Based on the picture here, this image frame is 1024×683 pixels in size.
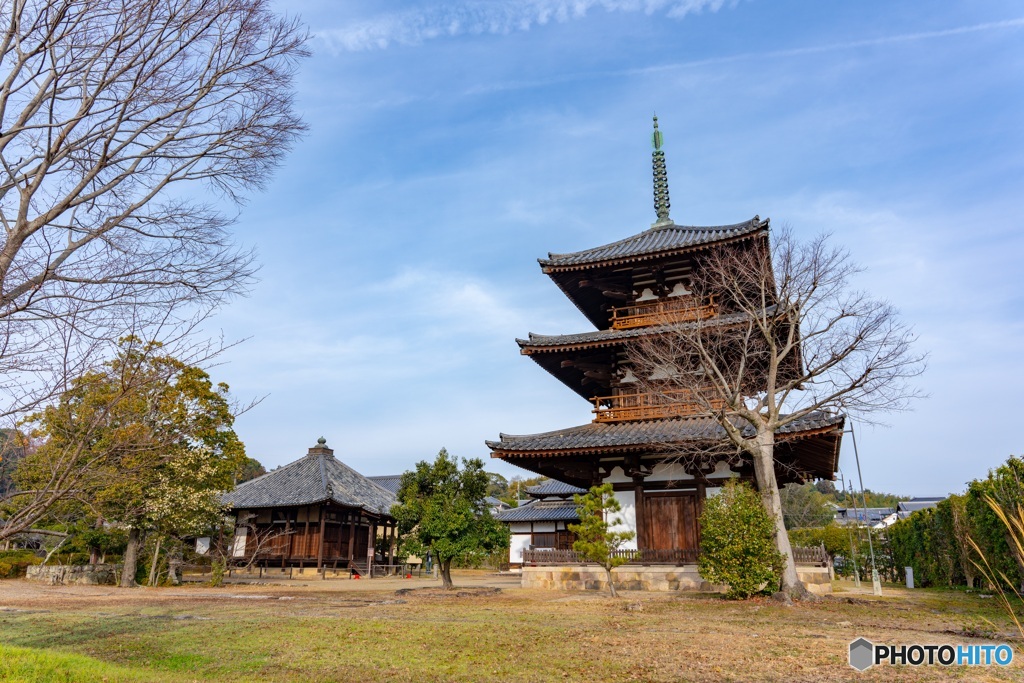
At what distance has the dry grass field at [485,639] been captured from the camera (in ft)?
22.5

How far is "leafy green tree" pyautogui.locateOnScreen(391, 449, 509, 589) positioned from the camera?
20188mm

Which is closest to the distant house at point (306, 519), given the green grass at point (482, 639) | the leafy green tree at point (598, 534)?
the green grass at point (482, 639)

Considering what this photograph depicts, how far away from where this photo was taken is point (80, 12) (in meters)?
6.73

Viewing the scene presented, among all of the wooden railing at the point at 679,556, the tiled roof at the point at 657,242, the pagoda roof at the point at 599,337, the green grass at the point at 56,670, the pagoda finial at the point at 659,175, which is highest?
the pagoda finial at the point at 659,175

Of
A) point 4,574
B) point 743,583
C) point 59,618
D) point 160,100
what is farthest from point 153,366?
point 4,574

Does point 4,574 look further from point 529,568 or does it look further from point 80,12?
point 80,12

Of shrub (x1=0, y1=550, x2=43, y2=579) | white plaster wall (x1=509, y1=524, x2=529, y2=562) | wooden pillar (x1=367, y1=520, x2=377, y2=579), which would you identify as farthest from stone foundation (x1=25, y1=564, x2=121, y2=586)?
white plaster wall (x1=509, y1=524, x2=529, y2=562)

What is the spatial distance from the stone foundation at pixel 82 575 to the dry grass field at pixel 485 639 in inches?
442

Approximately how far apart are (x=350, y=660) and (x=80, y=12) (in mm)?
7817

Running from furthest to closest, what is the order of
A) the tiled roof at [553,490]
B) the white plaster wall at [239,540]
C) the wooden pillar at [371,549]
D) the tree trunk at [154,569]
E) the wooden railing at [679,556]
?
the tiled roof at [553,490], the white plaster wall at [239,540], the wooden pillar at [371,549], the tree trunk at [154,569], the wooden railing at [679,556]

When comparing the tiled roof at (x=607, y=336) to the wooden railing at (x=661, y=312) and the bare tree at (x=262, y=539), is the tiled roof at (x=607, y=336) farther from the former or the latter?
the bare tree at (x=262, y=539)

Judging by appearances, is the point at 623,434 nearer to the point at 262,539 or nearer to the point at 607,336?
the point at 607,336

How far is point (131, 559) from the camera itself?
23875 mm

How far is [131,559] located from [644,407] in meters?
19.8
